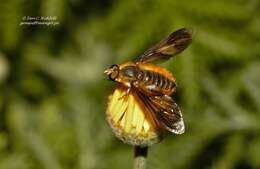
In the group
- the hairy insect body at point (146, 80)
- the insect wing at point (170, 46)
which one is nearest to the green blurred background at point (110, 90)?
the insect wing at point (170, 46)

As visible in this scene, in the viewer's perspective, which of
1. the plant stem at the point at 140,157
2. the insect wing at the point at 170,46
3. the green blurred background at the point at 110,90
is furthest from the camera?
the green blurred background at the point at 110,90

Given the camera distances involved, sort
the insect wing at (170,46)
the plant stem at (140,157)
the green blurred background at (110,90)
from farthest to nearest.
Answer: the green blurred background at (110,90) → the insect wing at (170,46) → the plant stem at (140,157)

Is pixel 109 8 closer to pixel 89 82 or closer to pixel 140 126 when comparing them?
pixel 89 82

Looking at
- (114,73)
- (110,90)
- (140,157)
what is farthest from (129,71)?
(110,90)

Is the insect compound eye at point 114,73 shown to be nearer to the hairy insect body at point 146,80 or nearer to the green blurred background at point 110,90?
the hairy insect body at point 146,80

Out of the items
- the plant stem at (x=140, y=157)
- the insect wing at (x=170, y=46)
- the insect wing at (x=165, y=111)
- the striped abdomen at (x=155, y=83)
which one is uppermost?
the insect wing at (x=170, y=46)

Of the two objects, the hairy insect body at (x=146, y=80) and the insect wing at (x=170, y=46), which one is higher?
the insect wing at (x=170, y=46)

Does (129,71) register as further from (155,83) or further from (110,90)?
(110,90)

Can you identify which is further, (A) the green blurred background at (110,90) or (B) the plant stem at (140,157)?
(A) the green blurred background at (110,90)
